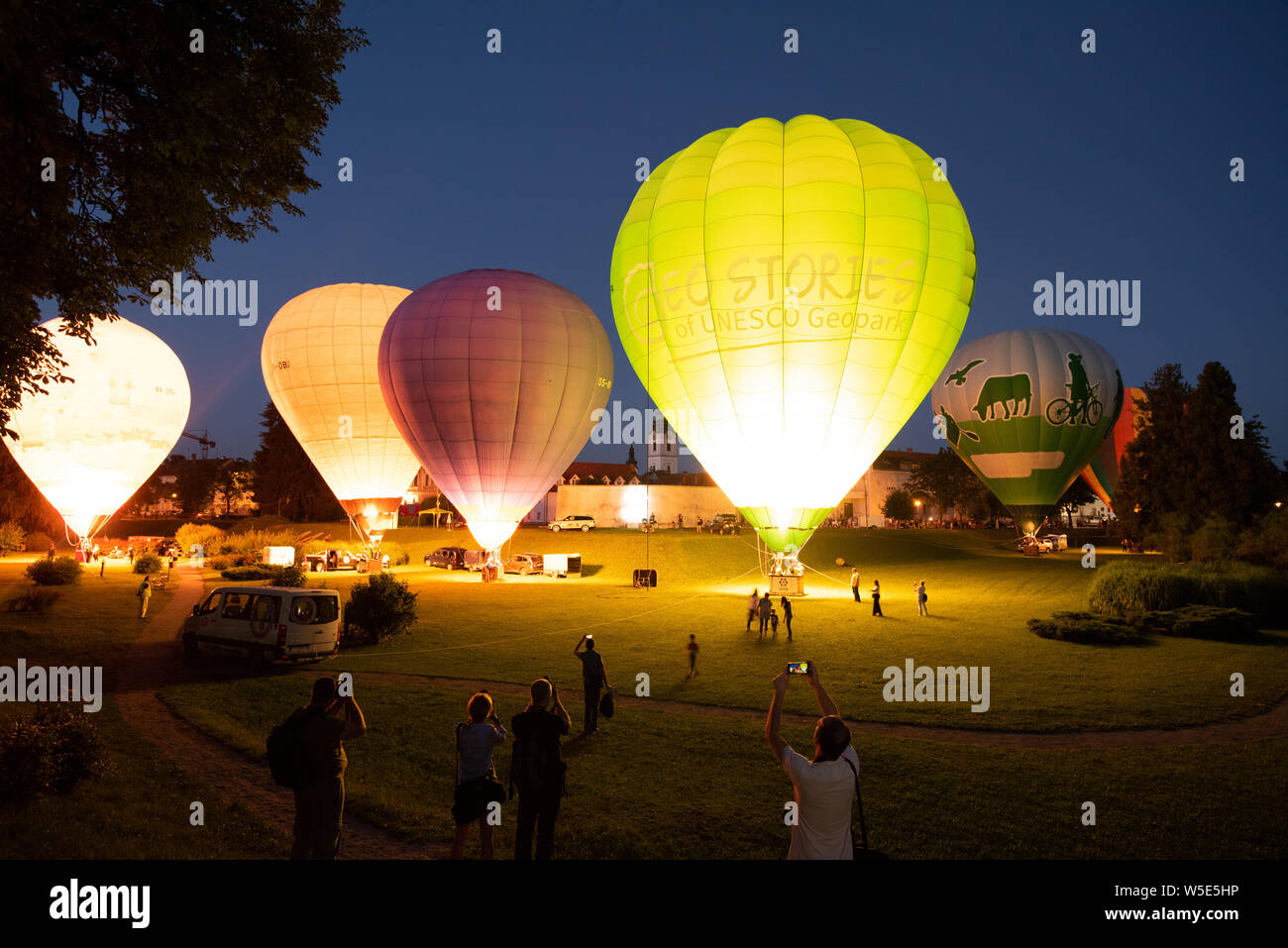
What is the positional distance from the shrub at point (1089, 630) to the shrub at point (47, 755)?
21.9 meters

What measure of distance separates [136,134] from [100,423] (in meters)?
34.3

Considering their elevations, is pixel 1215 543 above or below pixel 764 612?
above

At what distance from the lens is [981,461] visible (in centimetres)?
4400

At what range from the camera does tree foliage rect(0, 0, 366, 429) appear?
7719mm

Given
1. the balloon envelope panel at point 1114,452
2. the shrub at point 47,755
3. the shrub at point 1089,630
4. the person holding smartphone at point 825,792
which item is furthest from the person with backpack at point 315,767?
the balloon envelope panel at point 1114,452

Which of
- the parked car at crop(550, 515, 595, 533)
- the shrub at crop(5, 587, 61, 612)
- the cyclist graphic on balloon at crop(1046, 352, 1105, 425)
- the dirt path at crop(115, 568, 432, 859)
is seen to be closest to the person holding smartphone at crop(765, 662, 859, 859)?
the dirt path at crop(115, 568, 432, 859)

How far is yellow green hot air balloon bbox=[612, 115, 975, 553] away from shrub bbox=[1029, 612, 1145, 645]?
23.3ft

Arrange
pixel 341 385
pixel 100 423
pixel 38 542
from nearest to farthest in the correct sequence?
pixel 100 423 → pixel 341 385 → pixel 38 542

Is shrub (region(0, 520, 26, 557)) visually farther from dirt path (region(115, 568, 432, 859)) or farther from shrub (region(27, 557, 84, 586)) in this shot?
dirt path (region(115, 568, 432, 859))

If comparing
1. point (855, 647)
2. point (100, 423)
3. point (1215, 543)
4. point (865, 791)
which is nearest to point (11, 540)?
point (100, 423)

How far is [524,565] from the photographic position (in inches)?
1548

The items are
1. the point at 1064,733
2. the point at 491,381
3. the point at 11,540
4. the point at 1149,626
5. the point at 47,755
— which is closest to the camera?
the point at 47,755

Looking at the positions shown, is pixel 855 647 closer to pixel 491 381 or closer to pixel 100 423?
pixel 491 381
